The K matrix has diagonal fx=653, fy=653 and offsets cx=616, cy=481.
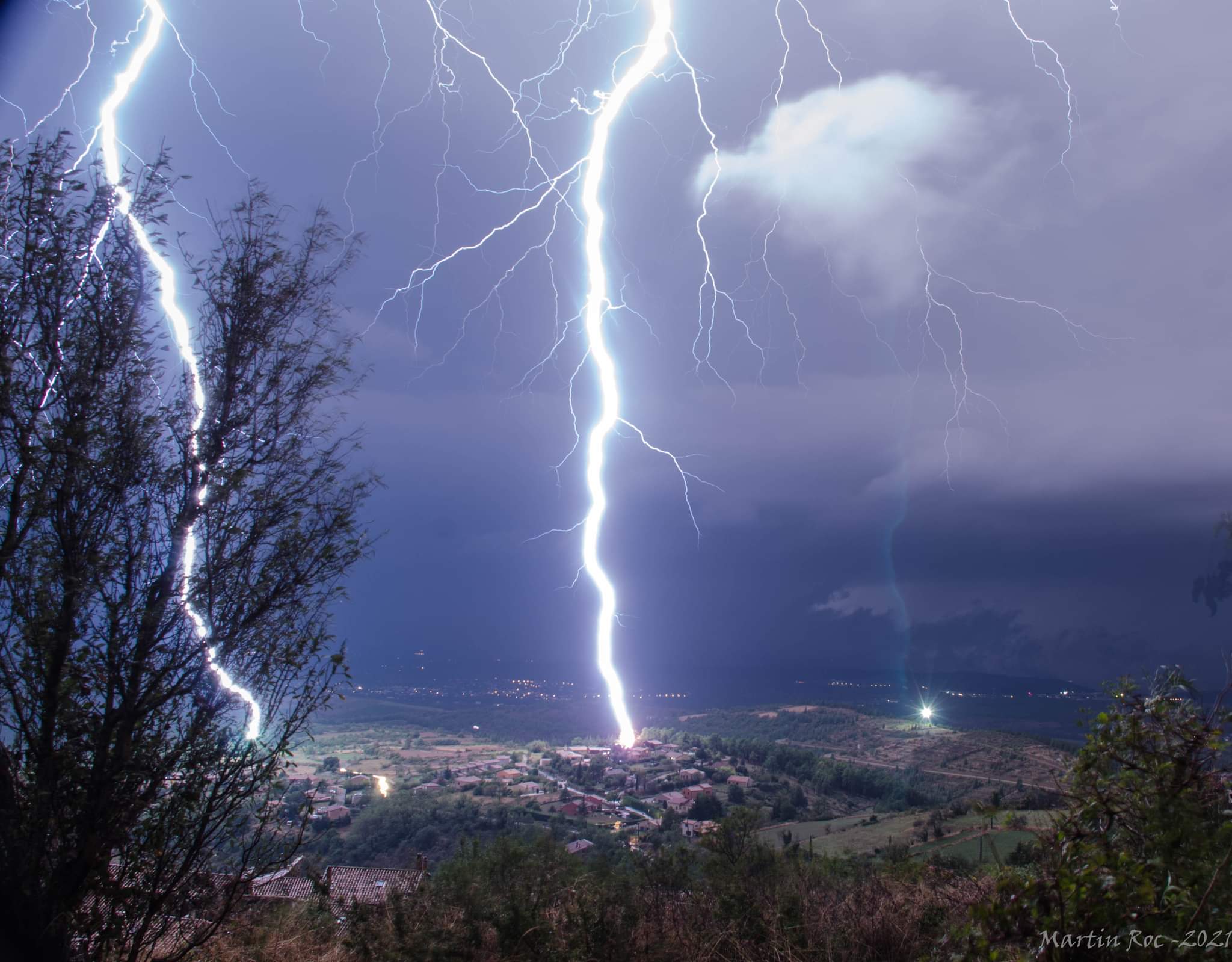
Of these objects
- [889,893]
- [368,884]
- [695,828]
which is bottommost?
[695,828]

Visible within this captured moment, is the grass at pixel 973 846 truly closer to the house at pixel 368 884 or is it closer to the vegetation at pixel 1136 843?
the house at pixel 368 884

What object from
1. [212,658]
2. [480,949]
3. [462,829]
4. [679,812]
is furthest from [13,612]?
[679,812]

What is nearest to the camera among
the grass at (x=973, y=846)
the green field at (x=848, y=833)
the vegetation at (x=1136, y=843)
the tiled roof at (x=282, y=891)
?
the vegetation at (x=1136, y=843)

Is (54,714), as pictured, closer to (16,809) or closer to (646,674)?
(16,809)

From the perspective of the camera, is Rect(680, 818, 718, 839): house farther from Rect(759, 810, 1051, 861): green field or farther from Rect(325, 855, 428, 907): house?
Rect(325, 855, 428, 907): house

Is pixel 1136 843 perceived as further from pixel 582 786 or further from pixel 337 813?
pixel 582 786

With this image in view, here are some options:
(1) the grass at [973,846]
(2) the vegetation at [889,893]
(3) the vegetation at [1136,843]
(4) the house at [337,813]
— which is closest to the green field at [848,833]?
(1) the grass at [973,846]

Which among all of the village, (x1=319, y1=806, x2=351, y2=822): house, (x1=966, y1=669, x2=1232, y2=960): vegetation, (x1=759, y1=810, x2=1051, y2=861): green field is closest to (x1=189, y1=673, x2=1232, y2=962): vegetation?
(x1=966, y1=669, x2=1232, y2=960): vegetation

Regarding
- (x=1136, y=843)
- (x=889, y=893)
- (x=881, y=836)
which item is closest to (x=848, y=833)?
(x=881, y=836)
